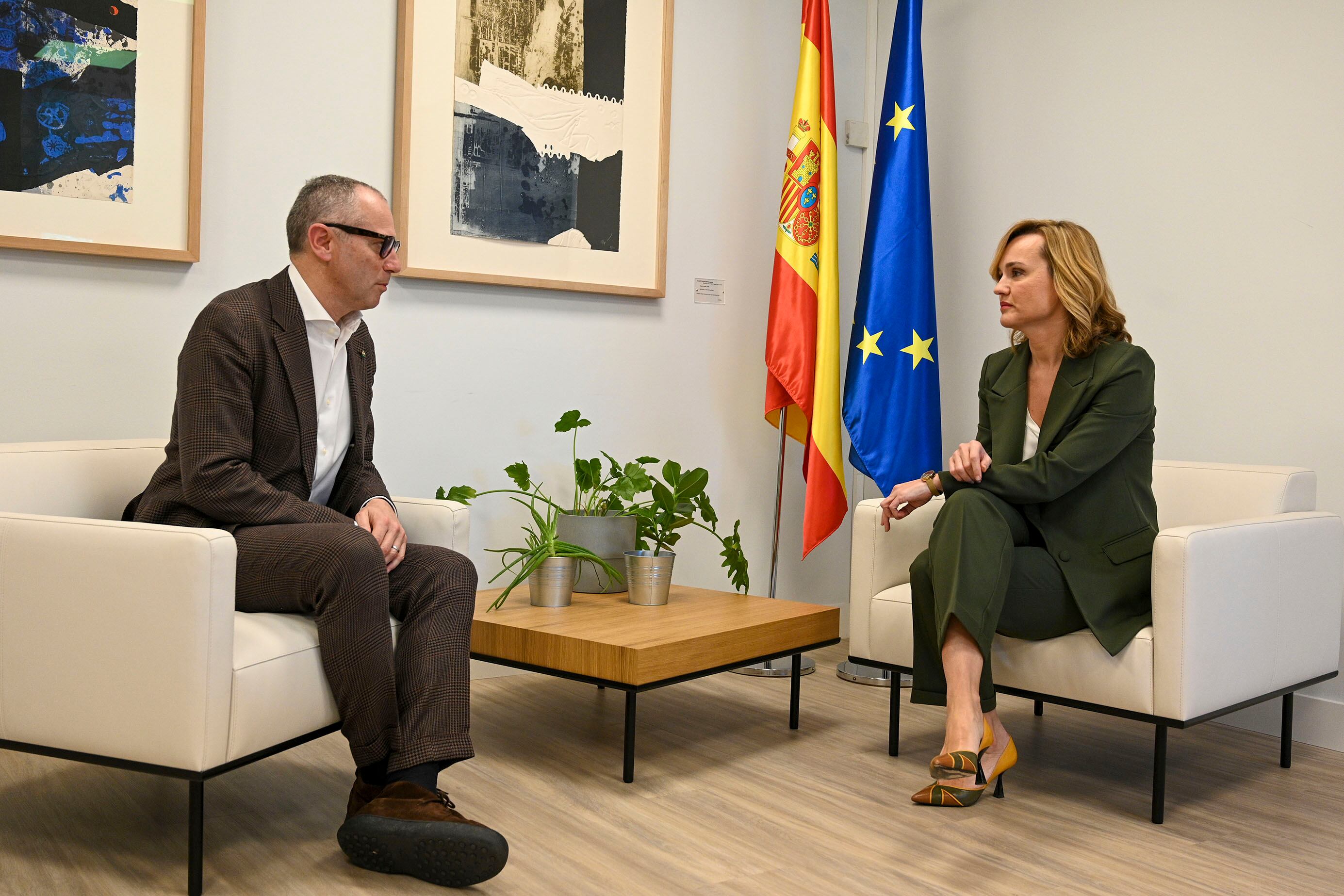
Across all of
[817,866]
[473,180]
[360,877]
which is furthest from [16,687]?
[473,180]

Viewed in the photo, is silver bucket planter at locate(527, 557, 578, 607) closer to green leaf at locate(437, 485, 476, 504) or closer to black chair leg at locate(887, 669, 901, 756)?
green leaf at locate(437, 485, 476, 504)

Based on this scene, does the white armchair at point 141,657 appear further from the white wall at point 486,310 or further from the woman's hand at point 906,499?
the woman's hand at point 906,499

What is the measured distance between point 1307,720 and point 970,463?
52.3 inches

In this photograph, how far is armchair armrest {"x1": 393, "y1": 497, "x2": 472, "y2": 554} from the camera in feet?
7.97

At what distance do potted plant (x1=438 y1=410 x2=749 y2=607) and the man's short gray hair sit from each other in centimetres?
97

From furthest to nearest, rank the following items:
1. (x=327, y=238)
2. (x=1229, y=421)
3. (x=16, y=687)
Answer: (x=1229, y=421) → (x=327, y=238) → (x=16, y=687)

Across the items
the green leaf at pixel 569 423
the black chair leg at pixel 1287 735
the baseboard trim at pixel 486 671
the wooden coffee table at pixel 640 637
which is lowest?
the baseboard trim at pixel 486 671

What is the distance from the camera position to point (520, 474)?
320cm

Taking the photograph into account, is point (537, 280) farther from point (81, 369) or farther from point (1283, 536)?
point (1283, 536)

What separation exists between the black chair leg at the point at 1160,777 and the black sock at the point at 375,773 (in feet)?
4.90

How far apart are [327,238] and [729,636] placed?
4.08ft

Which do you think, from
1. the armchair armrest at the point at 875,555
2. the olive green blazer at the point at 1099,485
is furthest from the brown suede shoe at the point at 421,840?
the olive green blazer at the point at 1099,485

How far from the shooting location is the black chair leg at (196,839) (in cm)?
179

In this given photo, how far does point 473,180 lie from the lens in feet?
10.9
